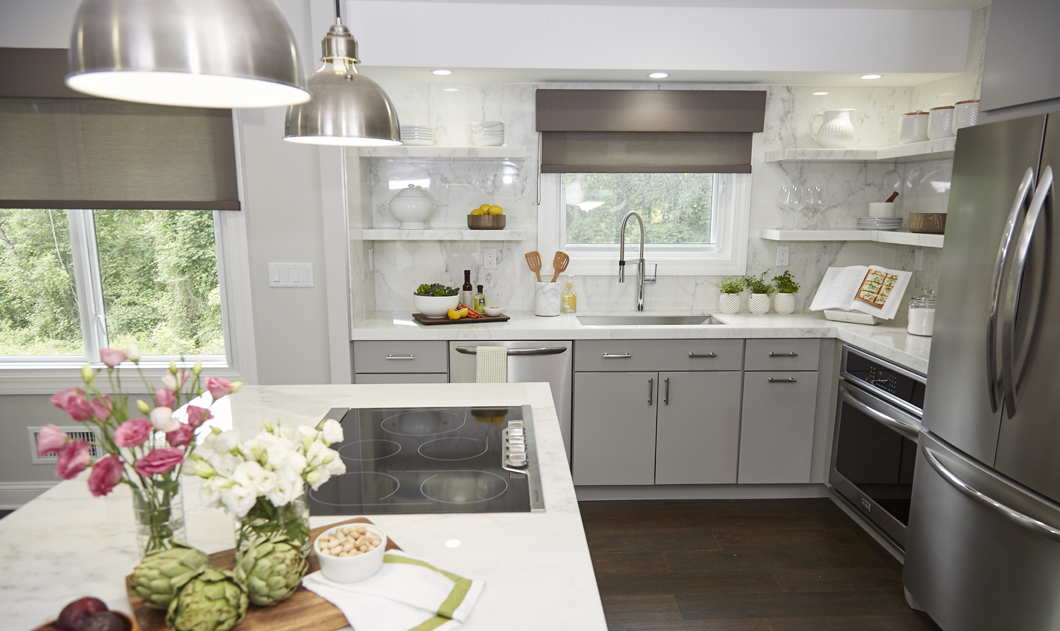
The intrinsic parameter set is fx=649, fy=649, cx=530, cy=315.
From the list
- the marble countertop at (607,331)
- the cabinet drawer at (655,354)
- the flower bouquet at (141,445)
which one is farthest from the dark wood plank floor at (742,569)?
the flower bouquet at (141,445)

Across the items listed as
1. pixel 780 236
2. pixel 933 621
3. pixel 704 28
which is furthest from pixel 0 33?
pixel 933 621

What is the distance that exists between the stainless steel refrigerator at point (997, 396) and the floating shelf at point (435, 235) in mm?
1972

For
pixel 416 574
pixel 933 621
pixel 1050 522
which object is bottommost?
pixel 933 621

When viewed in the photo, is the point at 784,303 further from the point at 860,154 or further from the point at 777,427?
the point at 860,154

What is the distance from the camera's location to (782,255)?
3.70 m

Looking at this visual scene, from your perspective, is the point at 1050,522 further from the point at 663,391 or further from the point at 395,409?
the point at 395,409

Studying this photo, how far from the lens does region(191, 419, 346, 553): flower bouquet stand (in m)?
1.00

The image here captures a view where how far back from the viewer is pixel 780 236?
11.2 ft

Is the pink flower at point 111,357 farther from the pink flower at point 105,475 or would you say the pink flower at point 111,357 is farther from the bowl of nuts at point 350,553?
the bowl of nuts at point 350,553

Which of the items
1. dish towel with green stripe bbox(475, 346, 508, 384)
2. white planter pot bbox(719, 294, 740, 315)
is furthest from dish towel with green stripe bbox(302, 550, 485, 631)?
white planter pot bbox(719, 294, 740, 315)

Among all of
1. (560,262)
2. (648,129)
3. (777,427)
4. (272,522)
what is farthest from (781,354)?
(272,522)

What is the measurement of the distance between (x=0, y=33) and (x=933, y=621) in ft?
15.1

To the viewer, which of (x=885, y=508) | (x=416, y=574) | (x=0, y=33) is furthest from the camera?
(x=0, y=33)

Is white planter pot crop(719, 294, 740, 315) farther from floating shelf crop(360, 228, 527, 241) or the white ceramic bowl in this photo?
the white ceramic bowl
